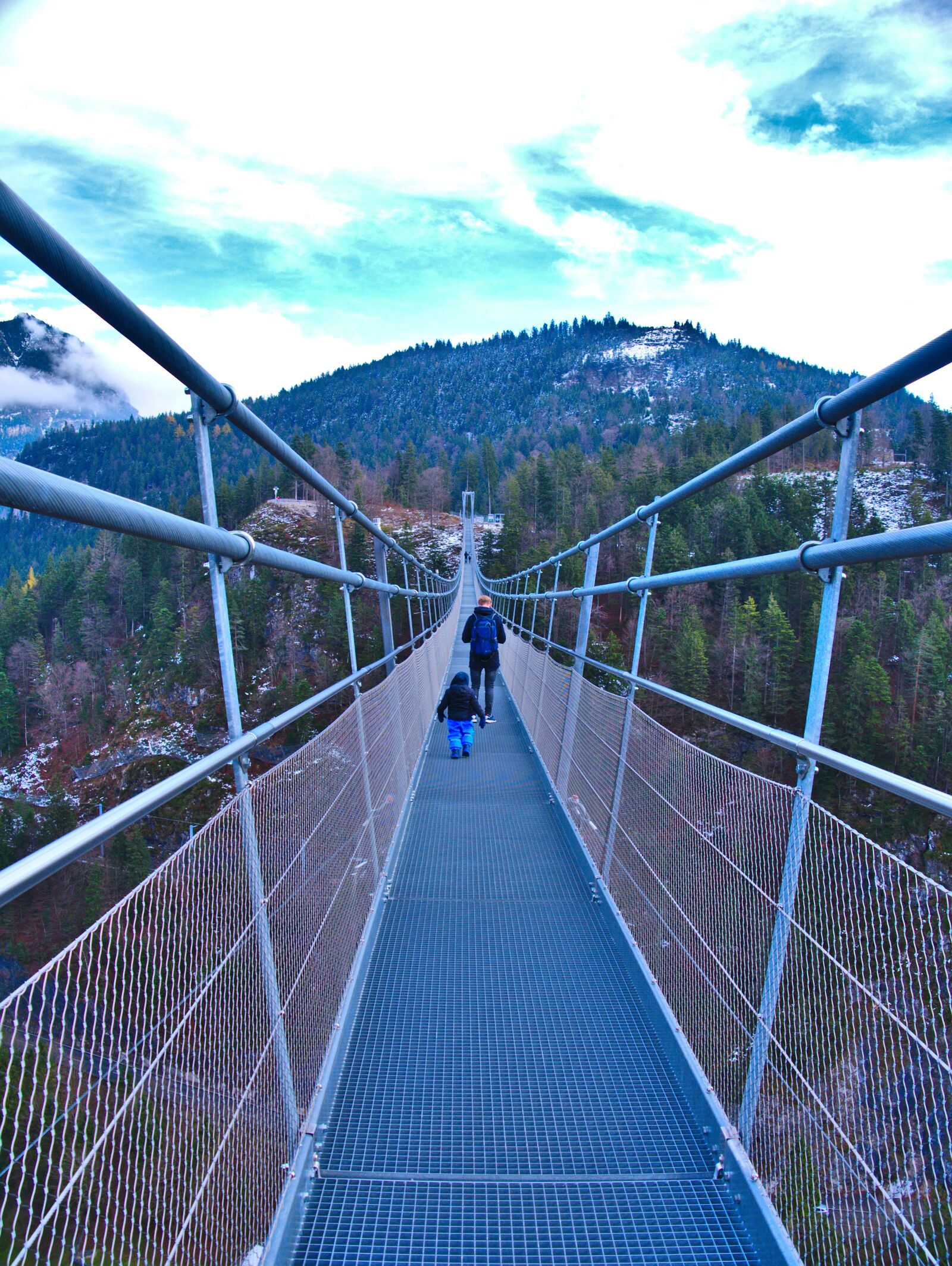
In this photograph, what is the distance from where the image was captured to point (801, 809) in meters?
1.52

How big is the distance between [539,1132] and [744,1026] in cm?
60

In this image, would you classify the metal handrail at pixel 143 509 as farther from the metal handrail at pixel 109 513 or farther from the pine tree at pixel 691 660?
the pine tree at pixel 691 660

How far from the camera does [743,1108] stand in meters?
1.76

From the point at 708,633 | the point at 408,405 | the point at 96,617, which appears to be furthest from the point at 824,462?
the point at 408,405

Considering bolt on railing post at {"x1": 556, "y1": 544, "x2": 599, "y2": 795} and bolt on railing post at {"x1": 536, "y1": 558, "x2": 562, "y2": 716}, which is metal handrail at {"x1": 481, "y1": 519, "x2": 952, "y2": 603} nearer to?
bolt on railing post at {"x1": 556, "y1": 544, "x2": 599, "y2": 795}

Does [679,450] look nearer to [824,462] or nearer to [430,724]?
[824,462]

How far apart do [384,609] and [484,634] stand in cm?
292

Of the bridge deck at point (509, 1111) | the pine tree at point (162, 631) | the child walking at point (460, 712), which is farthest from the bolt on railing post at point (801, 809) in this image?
the pine tree at point (162, 631)

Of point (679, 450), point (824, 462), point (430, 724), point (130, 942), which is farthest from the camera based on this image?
point (824, 462)

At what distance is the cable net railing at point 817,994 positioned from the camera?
1.17 m

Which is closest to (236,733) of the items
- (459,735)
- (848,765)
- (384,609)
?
(848,765)

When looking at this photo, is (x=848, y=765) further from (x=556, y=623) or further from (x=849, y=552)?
(x=556, y=623)

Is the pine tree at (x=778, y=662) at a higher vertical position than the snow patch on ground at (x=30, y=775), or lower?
higher

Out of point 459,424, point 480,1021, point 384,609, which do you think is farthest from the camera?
point 459,424
